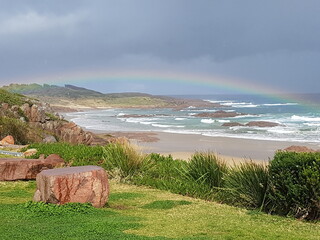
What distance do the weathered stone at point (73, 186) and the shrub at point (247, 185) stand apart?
3.25m

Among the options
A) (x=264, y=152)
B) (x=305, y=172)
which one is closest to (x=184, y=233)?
(x=305, y=172)

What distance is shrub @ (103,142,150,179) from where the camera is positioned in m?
13.6

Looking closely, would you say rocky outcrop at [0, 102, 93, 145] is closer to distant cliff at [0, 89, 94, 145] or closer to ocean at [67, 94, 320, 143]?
distant cliff at [0, 89, 94, 145]

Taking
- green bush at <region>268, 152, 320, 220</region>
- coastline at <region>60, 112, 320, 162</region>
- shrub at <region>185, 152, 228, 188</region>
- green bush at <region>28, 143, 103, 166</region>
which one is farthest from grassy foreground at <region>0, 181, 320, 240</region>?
coastline at <region>60, 112, 320, 162</region>

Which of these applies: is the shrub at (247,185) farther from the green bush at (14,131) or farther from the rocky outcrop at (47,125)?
the rocky outcrop at (47,125)

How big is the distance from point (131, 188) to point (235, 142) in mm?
25640

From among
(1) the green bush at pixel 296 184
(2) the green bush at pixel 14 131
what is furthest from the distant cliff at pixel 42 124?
(1) the green bush at pixel 296 184

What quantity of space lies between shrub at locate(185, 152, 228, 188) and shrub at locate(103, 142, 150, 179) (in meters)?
1.82

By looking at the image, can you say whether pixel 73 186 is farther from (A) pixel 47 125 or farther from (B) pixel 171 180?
(A) pixel 47 125

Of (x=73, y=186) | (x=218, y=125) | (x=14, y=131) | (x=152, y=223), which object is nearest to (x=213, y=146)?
(x=14, y=131)

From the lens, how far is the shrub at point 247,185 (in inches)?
390

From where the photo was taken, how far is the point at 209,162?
12.1m

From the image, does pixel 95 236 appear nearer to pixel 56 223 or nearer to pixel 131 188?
pixel 56 223

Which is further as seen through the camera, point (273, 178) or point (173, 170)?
point (173, 170)
